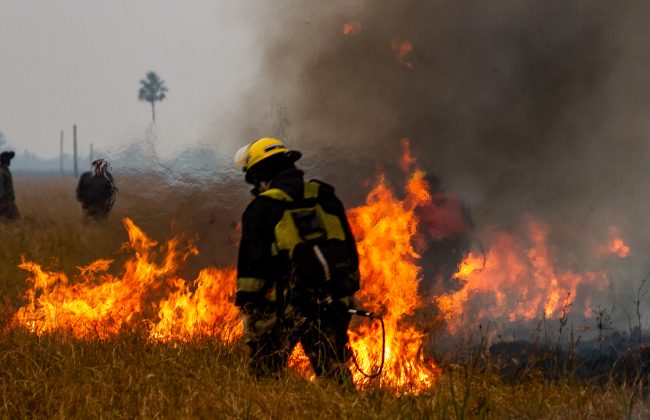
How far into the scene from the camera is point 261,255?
4.94 m

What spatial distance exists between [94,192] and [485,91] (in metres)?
7.75

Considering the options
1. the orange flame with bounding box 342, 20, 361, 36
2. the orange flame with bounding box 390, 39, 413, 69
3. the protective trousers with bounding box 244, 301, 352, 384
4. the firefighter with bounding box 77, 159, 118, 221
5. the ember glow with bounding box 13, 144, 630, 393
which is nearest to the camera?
the protective trousers with bounding box 244, 301, 352, 384

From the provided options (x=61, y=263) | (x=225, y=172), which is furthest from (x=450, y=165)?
(x=61, y=263)

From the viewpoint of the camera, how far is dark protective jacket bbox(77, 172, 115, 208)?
48.9 ft

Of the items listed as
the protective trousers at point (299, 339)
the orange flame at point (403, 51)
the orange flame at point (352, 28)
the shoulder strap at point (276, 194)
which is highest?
the orange flame at point (352, 28)

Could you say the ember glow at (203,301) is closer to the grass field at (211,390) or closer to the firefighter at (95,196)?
the grass field at (211,390)

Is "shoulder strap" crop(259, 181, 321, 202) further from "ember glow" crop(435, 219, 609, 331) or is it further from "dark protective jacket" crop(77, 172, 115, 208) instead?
"dark protective jacket" crop(77, 172, 115, 208)

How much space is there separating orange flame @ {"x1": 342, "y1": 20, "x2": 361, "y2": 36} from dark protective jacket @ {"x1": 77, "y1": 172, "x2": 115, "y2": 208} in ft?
19.3

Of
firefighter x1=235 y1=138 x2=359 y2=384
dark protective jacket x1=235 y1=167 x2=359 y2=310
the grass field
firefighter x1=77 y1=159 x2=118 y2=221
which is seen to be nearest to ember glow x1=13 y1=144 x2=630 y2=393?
the grass field

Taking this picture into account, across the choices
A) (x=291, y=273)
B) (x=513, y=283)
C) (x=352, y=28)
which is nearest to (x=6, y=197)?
(x=352, y=28)

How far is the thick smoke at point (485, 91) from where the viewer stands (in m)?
11.2

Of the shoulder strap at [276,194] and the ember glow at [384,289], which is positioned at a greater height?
the shoulder strap at [276,194]

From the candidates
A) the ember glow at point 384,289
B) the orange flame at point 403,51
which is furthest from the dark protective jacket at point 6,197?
the orange flame at point 403,51

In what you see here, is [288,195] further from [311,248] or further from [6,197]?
[6,197]
